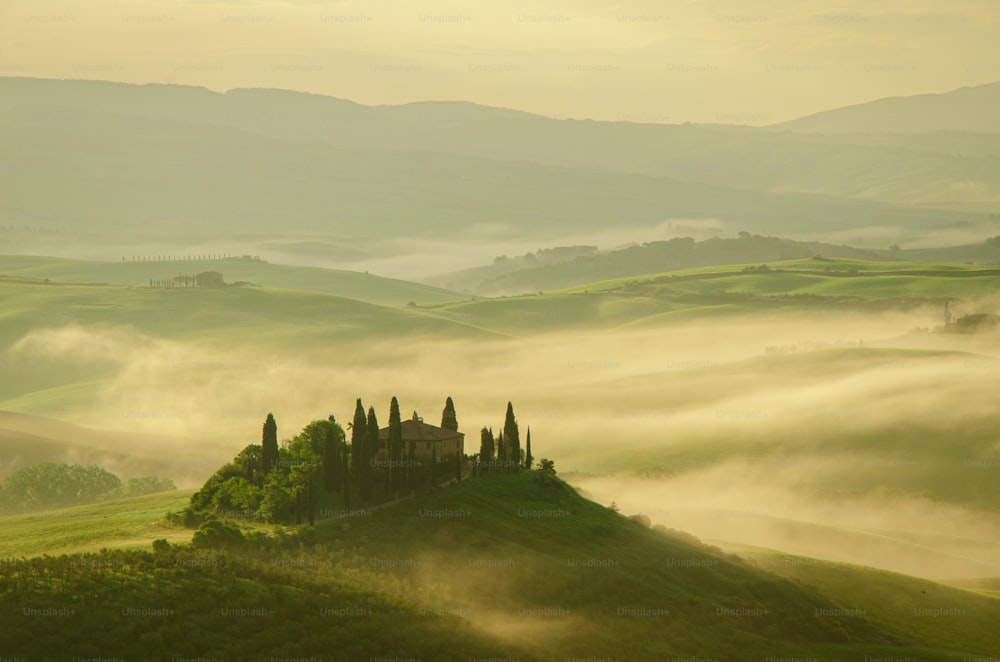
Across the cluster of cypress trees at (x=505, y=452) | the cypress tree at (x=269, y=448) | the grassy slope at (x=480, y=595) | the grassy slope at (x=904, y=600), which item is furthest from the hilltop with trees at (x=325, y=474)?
the grassy slope at (x=904, y=600)

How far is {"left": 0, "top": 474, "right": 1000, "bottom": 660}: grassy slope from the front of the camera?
251 feet

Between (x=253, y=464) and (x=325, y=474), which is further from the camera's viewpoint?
(x=253, y=464)

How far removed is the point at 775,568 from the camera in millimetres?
123625

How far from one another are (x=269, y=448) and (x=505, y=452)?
27294 millimetres

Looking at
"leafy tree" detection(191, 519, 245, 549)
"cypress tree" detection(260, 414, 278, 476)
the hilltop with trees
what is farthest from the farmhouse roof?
"leafy tree" detection(191, 519, 245, 549)

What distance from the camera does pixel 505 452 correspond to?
12231cm

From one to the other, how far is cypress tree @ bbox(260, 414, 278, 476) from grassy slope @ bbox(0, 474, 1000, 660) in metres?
13.3

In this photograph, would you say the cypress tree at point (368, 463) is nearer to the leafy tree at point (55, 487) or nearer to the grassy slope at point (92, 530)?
the grassy slope at point (92, 530)

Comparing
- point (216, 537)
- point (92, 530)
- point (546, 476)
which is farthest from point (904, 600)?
point (92, 530)

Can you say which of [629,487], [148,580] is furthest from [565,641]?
[629,487]

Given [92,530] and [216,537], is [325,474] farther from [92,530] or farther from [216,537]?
[92,530]

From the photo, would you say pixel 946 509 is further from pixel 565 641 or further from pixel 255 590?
pixel 255 590

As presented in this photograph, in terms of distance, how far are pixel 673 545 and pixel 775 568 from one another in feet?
54.7

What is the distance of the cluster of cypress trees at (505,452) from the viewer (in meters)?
117
